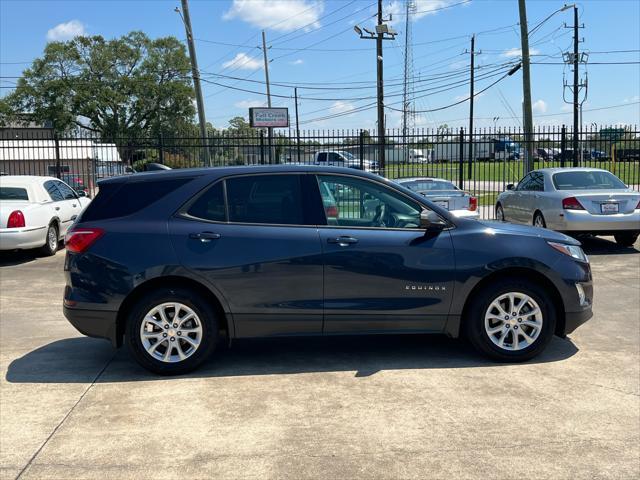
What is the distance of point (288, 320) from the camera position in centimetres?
507

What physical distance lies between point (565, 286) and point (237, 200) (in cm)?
287

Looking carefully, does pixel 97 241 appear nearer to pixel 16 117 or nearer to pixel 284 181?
pixel 284 181

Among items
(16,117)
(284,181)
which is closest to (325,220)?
(284,181)

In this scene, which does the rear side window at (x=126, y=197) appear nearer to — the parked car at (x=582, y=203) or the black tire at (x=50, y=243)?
the black tire at (x=50, y=243)

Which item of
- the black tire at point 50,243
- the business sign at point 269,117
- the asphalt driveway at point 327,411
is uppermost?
the business sign at point 269,117

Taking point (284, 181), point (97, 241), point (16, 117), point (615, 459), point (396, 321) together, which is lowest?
point (615, 459)

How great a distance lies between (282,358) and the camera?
18.2 ft

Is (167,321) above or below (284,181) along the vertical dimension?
below

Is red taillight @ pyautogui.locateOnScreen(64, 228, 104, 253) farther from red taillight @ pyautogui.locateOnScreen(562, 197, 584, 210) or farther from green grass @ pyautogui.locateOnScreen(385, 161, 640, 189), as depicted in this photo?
green grass @ pyautogui.locateOnScreen(385, 161, 640, 189)

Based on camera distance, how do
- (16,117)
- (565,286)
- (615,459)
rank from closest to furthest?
(615,459) < (565,286) < (16,117)

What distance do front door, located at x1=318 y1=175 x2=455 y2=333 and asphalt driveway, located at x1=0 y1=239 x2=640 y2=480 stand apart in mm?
445

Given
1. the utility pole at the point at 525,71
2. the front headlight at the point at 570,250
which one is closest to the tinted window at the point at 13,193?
the front headlight at the point at 570,250

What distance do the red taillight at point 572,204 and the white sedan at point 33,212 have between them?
9333mm

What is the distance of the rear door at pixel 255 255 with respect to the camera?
4.95m
